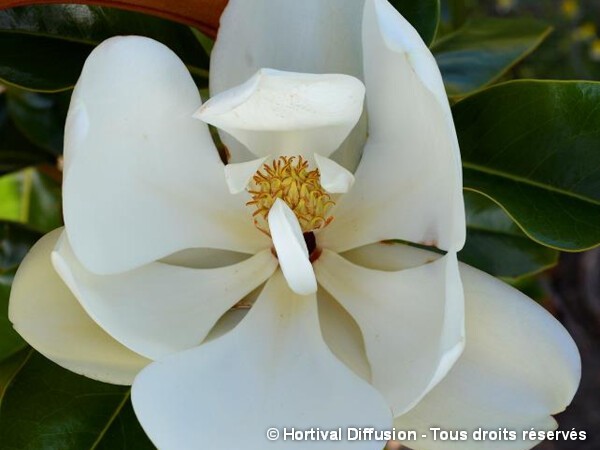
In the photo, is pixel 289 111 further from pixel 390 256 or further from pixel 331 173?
pixel 390 256

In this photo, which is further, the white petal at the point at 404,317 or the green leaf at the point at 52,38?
the green leaf at the point at 52,38

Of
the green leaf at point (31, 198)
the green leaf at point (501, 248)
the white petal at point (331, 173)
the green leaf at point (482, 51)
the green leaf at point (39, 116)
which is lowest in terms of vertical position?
the green leaf at point (31, 198)

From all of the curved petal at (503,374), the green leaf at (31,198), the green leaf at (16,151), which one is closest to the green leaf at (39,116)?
the green leaf at (16,151)

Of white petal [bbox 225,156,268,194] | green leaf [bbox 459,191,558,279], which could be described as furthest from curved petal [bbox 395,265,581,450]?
green leaf [bbox 459,191,558,279]

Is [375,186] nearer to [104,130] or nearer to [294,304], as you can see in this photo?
[294,304]

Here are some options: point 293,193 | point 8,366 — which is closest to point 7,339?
point 8,366

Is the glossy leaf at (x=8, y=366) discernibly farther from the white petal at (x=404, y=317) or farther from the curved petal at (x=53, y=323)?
the white petal at (x=404, y=317)

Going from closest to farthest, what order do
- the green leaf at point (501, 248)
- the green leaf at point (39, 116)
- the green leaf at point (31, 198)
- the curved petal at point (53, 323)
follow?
1. the curved petal at point (53, 323)
2. the green leaf at point (501, 248)
3. the green leaf at point (39, 116)
4. the green leaf at point (31, 198)
